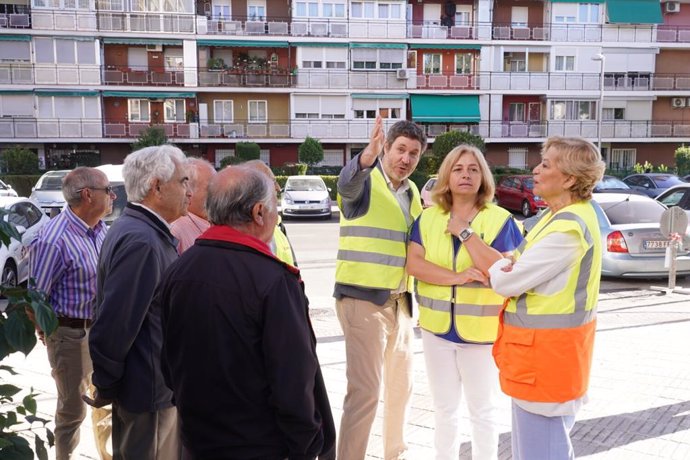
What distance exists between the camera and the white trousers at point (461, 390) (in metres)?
3.74

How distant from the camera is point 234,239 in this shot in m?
2.37

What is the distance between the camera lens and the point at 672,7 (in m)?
43.1

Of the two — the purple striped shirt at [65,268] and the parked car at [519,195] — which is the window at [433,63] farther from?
the purple striped shirt at [65,268]

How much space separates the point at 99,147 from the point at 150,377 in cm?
3823

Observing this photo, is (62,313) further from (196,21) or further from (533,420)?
(196,21)

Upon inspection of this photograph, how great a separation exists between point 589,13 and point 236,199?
4555 centimetres

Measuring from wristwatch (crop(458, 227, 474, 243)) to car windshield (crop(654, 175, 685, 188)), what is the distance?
85.8 ft

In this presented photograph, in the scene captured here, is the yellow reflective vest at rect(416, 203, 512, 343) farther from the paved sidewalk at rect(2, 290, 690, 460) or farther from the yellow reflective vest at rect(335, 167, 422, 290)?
the paved sidewalk at rect(2, 290, 690, 460)

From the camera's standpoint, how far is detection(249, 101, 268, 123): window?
132 ft

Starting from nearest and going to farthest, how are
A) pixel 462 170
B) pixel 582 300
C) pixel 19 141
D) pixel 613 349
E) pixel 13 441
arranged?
pixel 13 441
pixel 582 300
pixel 462 170
pixel 613 349
pixel 19 141

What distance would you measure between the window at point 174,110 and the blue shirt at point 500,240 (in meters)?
37.2

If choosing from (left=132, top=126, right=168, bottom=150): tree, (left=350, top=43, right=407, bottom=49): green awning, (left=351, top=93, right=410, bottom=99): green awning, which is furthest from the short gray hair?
(left=350, top=43, right=407, bottom=49): green awning

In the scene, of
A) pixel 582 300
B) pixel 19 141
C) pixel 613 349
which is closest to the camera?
pixel 582 300

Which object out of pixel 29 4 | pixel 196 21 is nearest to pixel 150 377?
pixel 196 21
